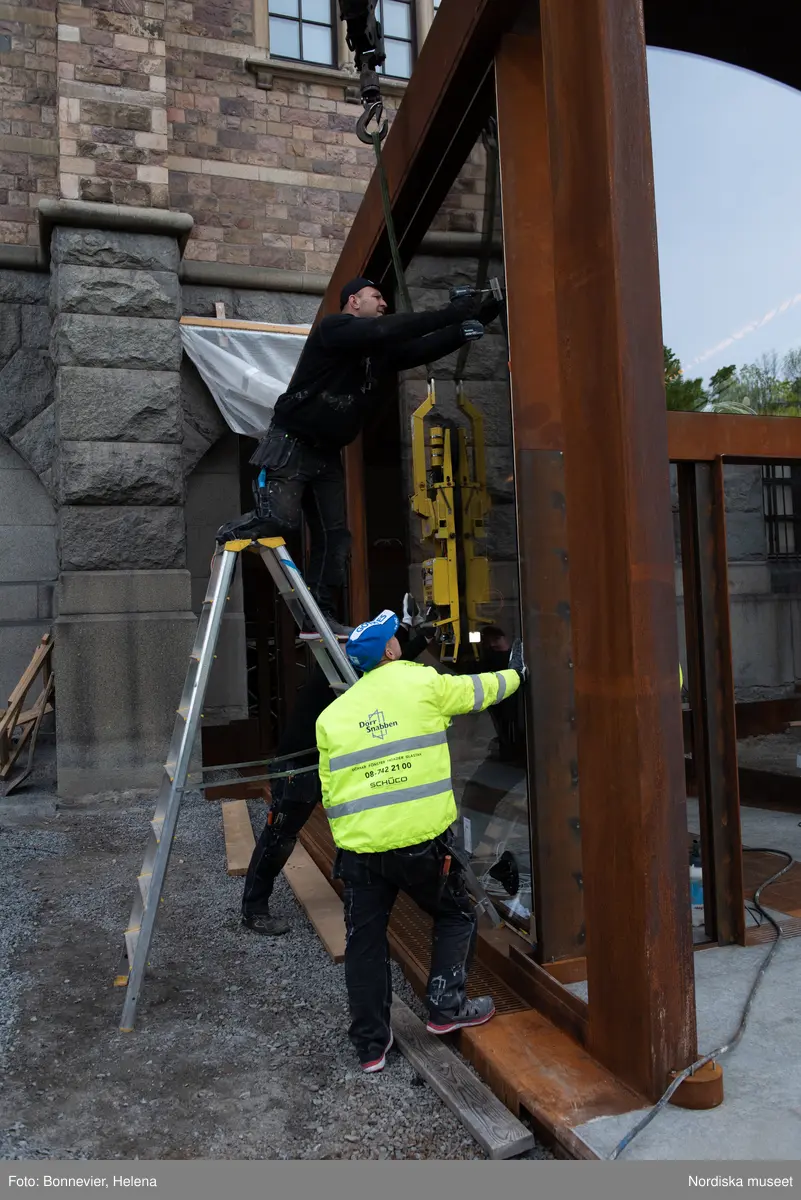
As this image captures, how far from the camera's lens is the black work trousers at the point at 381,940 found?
108 inches

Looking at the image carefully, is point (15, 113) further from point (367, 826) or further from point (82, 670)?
point (367, 826)

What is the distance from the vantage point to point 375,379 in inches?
159

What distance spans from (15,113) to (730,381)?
7.94 m

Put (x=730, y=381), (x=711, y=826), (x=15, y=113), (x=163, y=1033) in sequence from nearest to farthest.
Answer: (x=163, y=1033) < (x=711, y=826) < (x=730, y=381) < (x=15, y=113)

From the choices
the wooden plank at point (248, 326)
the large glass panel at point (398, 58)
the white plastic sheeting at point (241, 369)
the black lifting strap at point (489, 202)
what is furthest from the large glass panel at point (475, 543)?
the large glass panel at point (398, 58)

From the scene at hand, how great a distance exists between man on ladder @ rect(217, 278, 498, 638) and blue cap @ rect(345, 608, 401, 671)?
0.85m

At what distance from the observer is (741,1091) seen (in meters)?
2.28

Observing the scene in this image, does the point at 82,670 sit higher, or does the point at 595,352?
A: the point at 595,352

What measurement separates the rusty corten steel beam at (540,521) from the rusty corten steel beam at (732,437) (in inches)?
18.0

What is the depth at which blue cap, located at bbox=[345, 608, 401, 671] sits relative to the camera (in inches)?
114

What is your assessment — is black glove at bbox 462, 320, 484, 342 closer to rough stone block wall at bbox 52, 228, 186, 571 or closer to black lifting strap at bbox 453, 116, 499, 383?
black lifting strap at bbox 453, 116, 499, 383

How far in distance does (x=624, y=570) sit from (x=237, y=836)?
387 cm

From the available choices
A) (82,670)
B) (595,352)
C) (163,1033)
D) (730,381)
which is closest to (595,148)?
(595,352)

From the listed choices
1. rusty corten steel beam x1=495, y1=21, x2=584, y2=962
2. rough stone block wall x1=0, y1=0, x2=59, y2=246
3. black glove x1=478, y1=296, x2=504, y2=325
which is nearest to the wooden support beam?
rusty corten steel beam x1=495, y1=21, x2=584, y2=962
